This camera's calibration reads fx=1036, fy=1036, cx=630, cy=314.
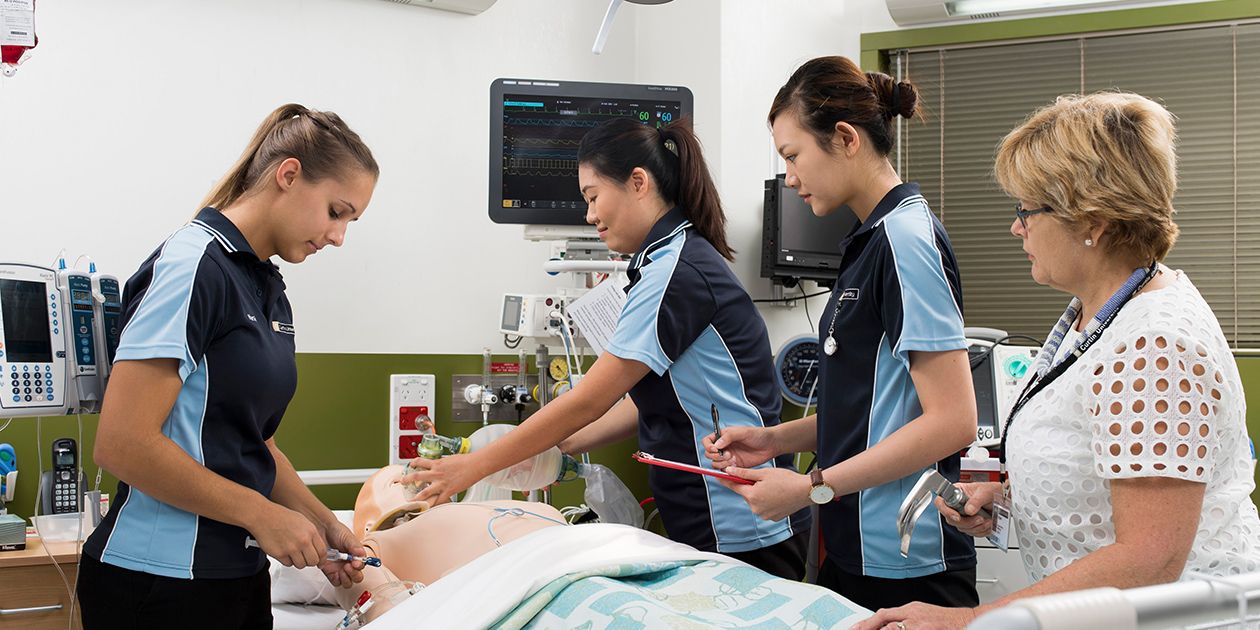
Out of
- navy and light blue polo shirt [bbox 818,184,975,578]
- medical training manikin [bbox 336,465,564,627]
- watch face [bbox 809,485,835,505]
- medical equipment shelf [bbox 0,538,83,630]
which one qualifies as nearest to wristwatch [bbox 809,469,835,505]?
watch face [bbox 809,485,835,505]

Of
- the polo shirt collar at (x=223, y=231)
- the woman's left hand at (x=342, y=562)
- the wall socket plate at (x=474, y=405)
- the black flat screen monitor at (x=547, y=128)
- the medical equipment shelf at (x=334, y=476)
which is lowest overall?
the medical equipment shelf at (x=334, y=476)

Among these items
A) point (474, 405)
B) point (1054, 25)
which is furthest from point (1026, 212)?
point (1054, 25)

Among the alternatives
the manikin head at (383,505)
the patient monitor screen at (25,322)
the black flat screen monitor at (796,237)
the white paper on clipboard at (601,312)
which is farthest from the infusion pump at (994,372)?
the patient monitor screen at (25,322)

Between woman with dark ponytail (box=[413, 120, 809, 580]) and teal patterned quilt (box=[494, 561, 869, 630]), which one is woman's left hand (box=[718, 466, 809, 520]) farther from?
woman with dark ponytail (box=[413, 120, 809, 580])

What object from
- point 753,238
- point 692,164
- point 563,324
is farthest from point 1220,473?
point 753,238

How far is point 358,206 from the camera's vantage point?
199 centimetres

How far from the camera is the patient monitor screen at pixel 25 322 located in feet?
7.32

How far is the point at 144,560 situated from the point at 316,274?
1992mm

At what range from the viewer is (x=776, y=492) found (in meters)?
1.68

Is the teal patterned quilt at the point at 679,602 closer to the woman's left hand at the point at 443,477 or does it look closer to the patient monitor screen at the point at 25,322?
the woman's left hand at the point at 443,477

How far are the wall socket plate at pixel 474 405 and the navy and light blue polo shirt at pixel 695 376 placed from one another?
165 cm

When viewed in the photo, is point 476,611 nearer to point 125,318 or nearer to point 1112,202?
point 125,318

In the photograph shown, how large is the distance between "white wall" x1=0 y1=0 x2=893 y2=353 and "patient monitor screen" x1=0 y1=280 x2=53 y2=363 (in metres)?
0.97

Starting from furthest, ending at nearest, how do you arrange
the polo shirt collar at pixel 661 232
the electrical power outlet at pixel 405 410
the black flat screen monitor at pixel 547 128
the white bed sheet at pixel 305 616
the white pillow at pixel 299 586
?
the electrical power outlet at pixel 405 410 < the black flat screen monitor at pixel 547 128 < the white pillow at pixel 299 586 < the white bed sheet at pixel 305 616 < the polo shirt collar at pixel 661 232
